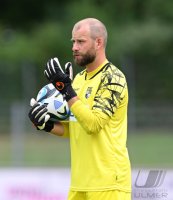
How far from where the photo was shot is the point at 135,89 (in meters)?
17.7

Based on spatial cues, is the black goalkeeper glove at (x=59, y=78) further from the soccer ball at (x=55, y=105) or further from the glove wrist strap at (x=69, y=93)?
the soccer ball at (x=55, y=105)

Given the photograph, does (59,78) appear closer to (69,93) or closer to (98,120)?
(69,93)

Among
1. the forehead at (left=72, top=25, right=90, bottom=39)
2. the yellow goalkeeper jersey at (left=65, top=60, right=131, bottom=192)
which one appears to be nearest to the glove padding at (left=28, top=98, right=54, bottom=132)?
the yellow goalkeeper jersey at (left=65, top=60, right=131, bottom=192)

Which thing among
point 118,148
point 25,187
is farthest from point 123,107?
point 25,187

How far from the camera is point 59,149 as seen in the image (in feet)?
55.9

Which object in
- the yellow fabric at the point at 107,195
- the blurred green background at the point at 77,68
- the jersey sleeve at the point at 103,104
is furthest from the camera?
the blurred green background at the point at 77,68

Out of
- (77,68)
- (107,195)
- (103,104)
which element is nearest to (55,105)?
(103,104)

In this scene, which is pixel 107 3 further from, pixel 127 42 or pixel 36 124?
pixel 36 124

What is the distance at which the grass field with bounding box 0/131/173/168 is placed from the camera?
15398 mm

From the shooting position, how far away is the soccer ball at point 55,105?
19.7ft

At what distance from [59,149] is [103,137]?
37.6 feet

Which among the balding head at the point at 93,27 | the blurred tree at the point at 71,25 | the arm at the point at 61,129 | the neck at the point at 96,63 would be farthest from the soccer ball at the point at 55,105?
the blurred tree at the point at 71,25

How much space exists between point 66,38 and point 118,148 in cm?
1733

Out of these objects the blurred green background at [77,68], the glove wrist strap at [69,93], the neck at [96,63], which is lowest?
the glove wrist strap at [69,93]
